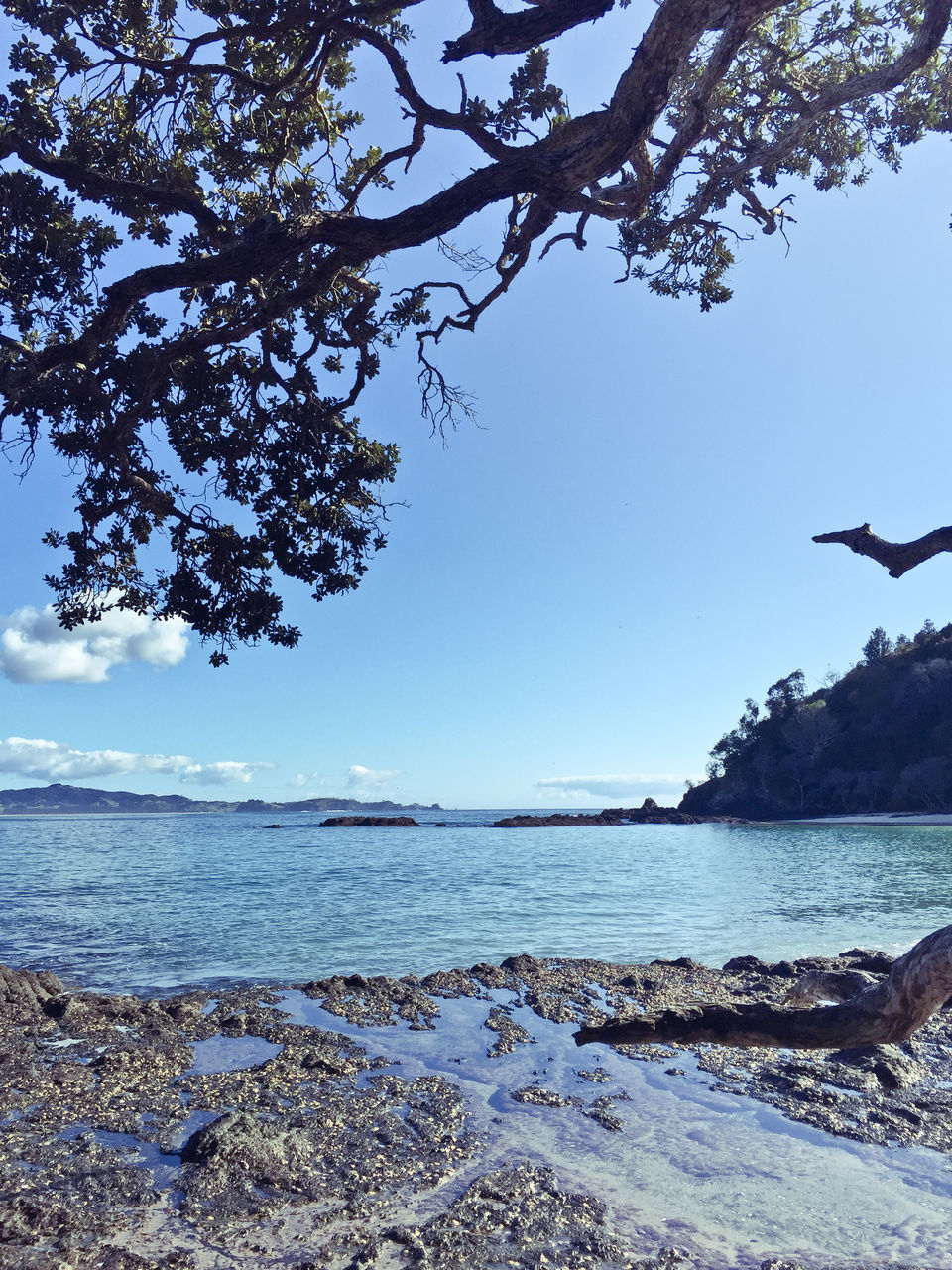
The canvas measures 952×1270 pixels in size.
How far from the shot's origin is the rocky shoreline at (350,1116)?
526cm

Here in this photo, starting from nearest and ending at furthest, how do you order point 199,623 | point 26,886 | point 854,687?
point 199,623 < point 26,886 < point 854,687

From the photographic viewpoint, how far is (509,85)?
1013cm

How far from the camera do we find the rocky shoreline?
526 centimetres

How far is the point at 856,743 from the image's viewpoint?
98062 mm

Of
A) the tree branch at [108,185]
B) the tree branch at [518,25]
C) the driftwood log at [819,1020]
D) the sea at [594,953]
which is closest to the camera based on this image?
the driftwood log at [819,1020]

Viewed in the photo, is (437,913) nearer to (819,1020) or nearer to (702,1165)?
(702,1165)

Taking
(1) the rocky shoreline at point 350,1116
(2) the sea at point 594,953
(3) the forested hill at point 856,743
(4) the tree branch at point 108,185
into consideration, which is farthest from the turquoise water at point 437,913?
(3) the forested hill at point 856,743

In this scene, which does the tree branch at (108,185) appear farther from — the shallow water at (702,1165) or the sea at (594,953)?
the sea at (594,953)

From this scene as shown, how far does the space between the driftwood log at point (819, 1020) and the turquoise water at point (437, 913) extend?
489 inches

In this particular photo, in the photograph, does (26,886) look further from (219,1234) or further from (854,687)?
(854,687)

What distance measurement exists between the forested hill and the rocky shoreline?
8673 centimetres

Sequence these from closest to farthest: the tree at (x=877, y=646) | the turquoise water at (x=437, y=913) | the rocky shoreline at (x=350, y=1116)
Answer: the rocky shoreline at (x=350, y=1116), the turquoise water at (x=437, y=913), the tree at (x=877, y=646)

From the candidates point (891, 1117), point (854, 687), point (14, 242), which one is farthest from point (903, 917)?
point (854, 687)

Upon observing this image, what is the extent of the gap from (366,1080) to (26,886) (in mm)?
30994
